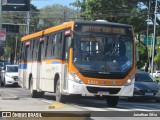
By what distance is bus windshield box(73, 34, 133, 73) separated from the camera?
634 inches

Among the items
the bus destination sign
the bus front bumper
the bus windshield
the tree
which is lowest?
the bus front bumper

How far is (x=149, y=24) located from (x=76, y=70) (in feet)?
114

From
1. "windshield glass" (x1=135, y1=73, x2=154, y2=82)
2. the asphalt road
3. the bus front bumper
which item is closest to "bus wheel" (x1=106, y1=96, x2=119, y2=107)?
the asphalt road

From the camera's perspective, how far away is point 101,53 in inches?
638

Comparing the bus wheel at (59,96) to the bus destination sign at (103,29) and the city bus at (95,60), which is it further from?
the bus destination sign at (103,29)

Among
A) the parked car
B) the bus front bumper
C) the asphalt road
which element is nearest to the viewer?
the asphalt road

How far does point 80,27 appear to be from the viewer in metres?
16.5

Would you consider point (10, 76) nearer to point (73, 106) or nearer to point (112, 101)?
point (112, 101)

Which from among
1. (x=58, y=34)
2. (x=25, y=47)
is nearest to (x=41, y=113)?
(x=58, y=34)

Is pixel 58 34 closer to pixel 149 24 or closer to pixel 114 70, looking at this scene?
pixel 114 70

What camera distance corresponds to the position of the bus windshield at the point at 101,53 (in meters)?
16.1

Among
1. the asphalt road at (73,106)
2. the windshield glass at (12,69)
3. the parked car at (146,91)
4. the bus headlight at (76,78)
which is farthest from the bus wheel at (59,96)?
the windshield glass at (12,69)

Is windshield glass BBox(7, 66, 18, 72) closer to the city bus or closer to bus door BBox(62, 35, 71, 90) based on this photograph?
the city bus

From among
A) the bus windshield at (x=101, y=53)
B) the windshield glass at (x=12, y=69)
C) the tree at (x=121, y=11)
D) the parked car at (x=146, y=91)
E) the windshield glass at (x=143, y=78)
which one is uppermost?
the tree at (x=121, y=11)
